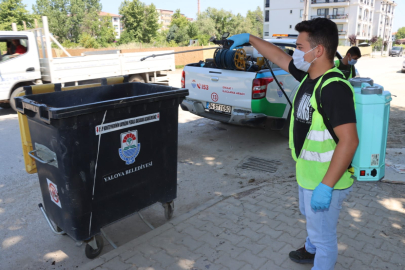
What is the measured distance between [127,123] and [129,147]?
0.22 metres

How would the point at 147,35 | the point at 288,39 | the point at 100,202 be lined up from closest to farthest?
the point at 100,202 < the point at 288,39 < the point at 147,35

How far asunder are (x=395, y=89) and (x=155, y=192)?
12.7m

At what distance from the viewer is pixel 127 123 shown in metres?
2.93

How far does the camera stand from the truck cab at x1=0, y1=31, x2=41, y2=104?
9039 millimetres

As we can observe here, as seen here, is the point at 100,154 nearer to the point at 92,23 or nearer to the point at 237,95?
the point at 237,95

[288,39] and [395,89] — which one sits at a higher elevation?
[288,39]

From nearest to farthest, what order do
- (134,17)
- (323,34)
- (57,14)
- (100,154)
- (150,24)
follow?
(323,34) → (100,154) → (134,17) → (150,24) → (57,14)

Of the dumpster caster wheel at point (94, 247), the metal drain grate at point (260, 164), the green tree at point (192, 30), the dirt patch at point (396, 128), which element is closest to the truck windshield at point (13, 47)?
the metal drain grate at point (260, 164)

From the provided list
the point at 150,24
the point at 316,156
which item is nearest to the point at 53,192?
the point at 316,156

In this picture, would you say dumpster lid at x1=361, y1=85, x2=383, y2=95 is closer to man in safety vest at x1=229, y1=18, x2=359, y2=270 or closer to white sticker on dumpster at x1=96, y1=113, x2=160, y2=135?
Result: man in safety vest at x1=229, y1=18, x2=359, y2=270

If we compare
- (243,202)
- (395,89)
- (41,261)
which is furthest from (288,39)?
(395,89)

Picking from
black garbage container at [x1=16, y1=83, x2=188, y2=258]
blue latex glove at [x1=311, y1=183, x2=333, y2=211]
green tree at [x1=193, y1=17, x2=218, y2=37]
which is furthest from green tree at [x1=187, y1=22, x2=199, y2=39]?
blue latex glove at [x1=311, y1=183, x2=333, y2=211]

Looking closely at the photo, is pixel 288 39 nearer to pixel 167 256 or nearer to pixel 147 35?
pixel 167 256

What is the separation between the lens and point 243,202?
4.03 metres
